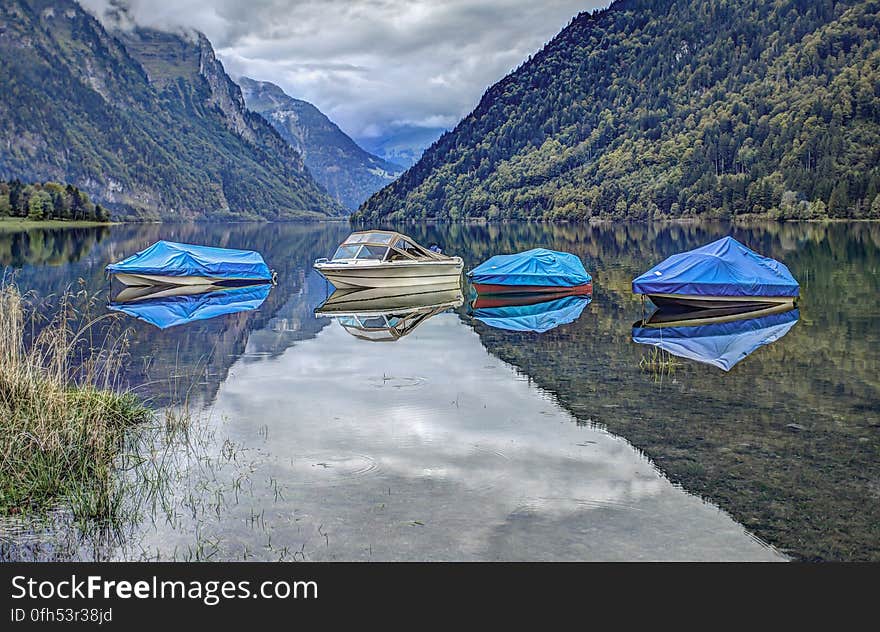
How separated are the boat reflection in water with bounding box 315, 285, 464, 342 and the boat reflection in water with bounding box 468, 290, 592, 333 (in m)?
1.54

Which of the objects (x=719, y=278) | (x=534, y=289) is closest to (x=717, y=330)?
(x=719, y=278)

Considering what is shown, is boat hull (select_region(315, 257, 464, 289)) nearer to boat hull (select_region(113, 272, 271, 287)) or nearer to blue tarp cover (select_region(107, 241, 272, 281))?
blue tarp cover (select_region(107, 241, 272, 281))

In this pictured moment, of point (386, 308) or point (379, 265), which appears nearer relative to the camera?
point (386, 308)

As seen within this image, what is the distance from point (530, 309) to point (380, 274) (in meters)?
9.27

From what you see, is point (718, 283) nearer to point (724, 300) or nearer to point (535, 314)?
point (724, 300)

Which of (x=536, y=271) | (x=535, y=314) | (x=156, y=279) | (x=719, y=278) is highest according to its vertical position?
(x=156, y=279)

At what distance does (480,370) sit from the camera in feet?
63.6

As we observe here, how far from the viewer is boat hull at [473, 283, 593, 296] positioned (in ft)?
119

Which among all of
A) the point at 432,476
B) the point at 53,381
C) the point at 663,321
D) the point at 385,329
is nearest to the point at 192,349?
the point at 385,329

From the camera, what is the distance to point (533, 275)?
36781 mm

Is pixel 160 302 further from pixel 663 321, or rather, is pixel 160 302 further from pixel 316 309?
pixel 663 321

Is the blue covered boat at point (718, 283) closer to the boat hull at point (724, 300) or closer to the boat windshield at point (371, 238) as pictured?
the boat hull at point (724, 300)
